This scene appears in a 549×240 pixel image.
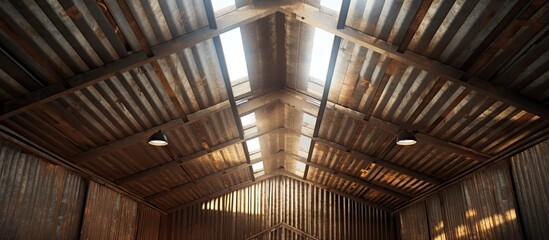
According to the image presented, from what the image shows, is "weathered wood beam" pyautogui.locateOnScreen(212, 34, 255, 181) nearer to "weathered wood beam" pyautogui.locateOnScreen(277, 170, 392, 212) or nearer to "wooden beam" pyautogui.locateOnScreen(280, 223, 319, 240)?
"weathered wood beam" pyautogui.locateOnScreen(277, 170, 392, 212)

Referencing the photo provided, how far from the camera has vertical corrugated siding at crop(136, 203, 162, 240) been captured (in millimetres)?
18453

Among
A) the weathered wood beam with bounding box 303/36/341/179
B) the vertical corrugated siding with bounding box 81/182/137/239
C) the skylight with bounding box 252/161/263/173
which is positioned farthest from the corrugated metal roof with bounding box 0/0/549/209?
the skylight with bounding box 252/161/263/173

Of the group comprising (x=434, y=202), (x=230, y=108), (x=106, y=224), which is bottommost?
(x=106, y=224)

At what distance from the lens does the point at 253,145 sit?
17375 millimetres

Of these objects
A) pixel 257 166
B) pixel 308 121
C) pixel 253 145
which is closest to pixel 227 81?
pixel 308 121

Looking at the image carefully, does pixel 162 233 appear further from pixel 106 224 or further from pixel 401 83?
pixel 401 83

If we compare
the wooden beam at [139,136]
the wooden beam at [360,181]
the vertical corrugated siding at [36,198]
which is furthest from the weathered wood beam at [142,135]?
the wooden beam at [360,181]

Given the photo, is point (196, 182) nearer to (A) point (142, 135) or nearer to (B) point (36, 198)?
(A) point (142, 135)

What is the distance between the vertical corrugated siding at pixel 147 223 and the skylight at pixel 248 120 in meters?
7.01

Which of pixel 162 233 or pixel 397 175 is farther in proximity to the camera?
pixel 162 233

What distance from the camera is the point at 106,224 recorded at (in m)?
15.0

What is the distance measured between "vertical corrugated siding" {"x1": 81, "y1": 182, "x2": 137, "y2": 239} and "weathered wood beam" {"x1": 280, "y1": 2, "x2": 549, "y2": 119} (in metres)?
9.57

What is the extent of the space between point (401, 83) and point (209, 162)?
9381mm

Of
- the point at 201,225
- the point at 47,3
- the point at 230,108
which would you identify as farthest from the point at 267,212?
the point at 47,3
